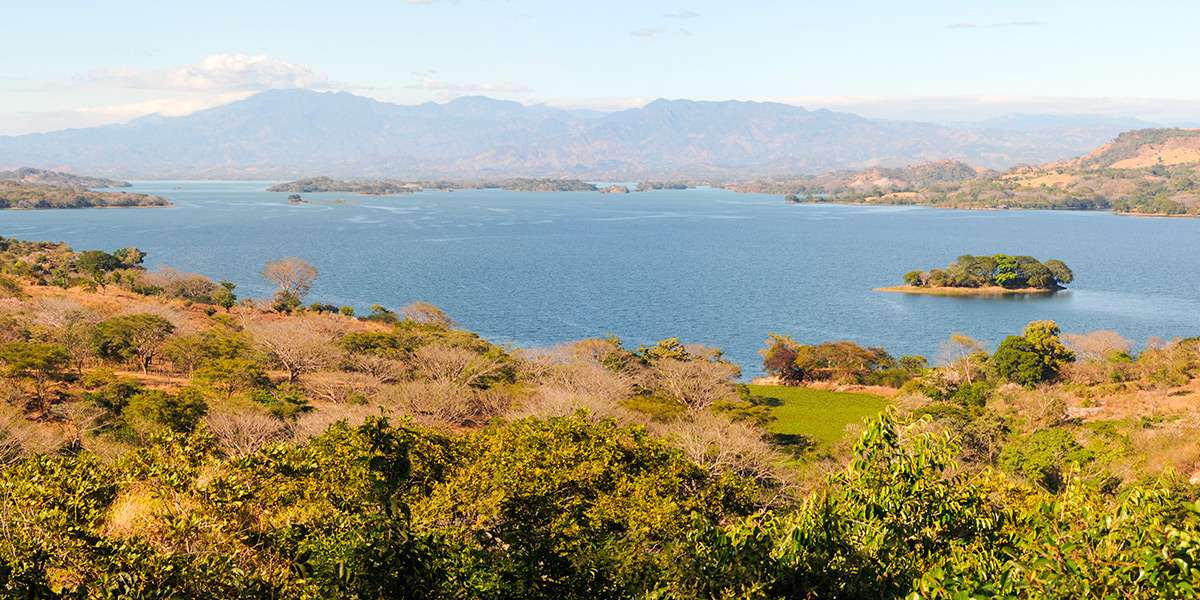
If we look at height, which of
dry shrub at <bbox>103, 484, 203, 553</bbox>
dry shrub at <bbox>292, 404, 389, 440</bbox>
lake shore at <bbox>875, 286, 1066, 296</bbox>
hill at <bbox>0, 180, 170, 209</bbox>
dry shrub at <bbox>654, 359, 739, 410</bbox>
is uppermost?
hill at <bbox>0, 180, 170, 209</bbox>

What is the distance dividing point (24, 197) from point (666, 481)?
204115 mm

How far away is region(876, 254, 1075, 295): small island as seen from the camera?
8575cm

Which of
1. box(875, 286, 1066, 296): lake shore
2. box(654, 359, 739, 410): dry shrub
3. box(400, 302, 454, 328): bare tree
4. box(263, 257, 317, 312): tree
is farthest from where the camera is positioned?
box(875, 286, 1066, 296): lake shore

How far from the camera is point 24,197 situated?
576ft

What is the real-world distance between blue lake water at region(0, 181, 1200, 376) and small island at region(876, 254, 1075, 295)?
341 centimetres

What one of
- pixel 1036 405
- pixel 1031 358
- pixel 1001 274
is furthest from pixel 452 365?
pixel 1001 274

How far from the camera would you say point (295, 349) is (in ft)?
124

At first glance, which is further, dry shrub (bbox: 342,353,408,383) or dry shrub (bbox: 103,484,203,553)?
dry shrub (bbox: 342,353,408,383)

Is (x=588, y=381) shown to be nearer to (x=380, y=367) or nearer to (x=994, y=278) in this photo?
(x=380, y=367)

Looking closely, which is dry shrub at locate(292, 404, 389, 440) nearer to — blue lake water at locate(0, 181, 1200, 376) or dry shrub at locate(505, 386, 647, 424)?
dry shrub at locate(505, 386, 647, 424)

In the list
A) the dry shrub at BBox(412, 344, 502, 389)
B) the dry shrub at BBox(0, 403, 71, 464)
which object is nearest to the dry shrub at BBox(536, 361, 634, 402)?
the dry shrub at BBox(412, 344, 502, 389)

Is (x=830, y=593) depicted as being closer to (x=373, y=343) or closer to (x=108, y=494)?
(x=108, y=494)

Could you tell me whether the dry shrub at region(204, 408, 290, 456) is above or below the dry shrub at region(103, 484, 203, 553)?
below

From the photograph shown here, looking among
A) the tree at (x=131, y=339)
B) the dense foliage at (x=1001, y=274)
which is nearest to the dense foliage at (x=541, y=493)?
the tree at (x=131, y=339)
